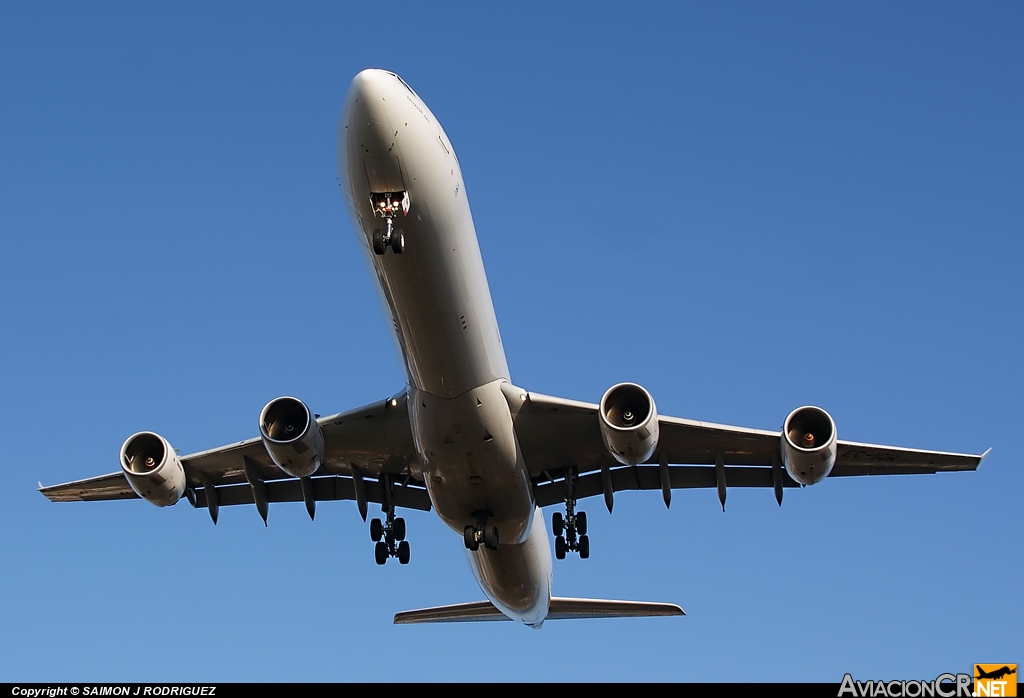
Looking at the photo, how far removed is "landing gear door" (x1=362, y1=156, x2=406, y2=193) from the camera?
58.0 feet

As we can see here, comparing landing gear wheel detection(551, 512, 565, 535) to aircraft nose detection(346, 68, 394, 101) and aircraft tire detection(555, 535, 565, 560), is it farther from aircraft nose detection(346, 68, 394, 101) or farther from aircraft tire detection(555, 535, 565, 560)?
aircraft nose detection(346, 68, 394, 101)

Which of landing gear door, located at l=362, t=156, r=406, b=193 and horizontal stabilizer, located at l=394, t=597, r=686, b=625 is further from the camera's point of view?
horizontal stabilizer, located at l=394, t=597, r=686, b=625

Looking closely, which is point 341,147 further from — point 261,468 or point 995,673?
point 995,673

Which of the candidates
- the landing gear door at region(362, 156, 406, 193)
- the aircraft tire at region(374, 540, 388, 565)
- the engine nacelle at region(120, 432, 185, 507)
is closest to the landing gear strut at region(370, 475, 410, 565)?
the aircraft tire at region(374, 540, 388, 565)

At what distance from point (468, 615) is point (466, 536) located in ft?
26.2

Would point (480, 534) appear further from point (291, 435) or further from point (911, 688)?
point (911, 688)

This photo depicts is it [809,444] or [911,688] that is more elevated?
[809,444]

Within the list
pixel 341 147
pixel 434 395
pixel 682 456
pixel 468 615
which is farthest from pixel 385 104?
pixel 468 615

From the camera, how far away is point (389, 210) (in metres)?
Result: 18.1

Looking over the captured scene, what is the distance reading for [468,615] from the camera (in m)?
30.2

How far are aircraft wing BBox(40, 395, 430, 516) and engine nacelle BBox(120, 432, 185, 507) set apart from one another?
5.00ft

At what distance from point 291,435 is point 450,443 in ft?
10.6

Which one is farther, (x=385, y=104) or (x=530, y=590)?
(x=530, y=590)

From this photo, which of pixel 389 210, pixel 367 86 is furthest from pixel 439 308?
pixel 367 86
